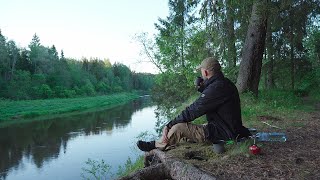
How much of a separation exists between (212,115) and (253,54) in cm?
684

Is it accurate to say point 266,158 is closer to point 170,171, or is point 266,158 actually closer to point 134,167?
point 170,171

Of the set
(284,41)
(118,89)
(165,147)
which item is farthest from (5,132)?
(118,89)

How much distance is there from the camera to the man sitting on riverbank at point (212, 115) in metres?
4.68

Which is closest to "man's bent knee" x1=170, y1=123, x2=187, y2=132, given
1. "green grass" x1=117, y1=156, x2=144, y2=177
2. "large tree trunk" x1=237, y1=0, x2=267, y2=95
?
"green grass" x1=117, y1=156, x2=144, y2=177

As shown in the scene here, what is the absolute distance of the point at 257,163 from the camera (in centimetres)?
414

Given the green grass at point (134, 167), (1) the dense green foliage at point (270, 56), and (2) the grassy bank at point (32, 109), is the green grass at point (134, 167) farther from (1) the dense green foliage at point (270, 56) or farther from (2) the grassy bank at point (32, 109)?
(2) the grassy bank at point (32, 109)

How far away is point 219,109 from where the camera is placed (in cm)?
471

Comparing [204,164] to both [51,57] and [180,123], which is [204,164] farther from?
[51,57]

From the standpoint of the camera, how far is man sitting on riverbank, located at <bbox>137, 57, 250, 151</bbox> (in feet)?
15.3

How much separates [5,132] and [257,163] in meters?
31.7

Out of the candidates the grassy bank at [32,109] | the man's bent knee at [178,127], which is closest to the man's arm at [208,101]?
the man's bent knee at [178,127]

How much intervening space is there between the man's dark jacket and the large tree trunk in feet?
21.4

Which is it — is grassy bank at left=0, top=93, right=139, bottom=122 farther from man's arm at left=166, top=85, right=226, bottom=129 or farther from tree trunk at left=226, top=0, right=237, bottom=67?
man's arm at left=166, top=85, right=226, bottom=129

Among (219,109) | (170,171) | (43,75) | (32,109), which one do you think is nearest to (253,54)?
(219,109)
